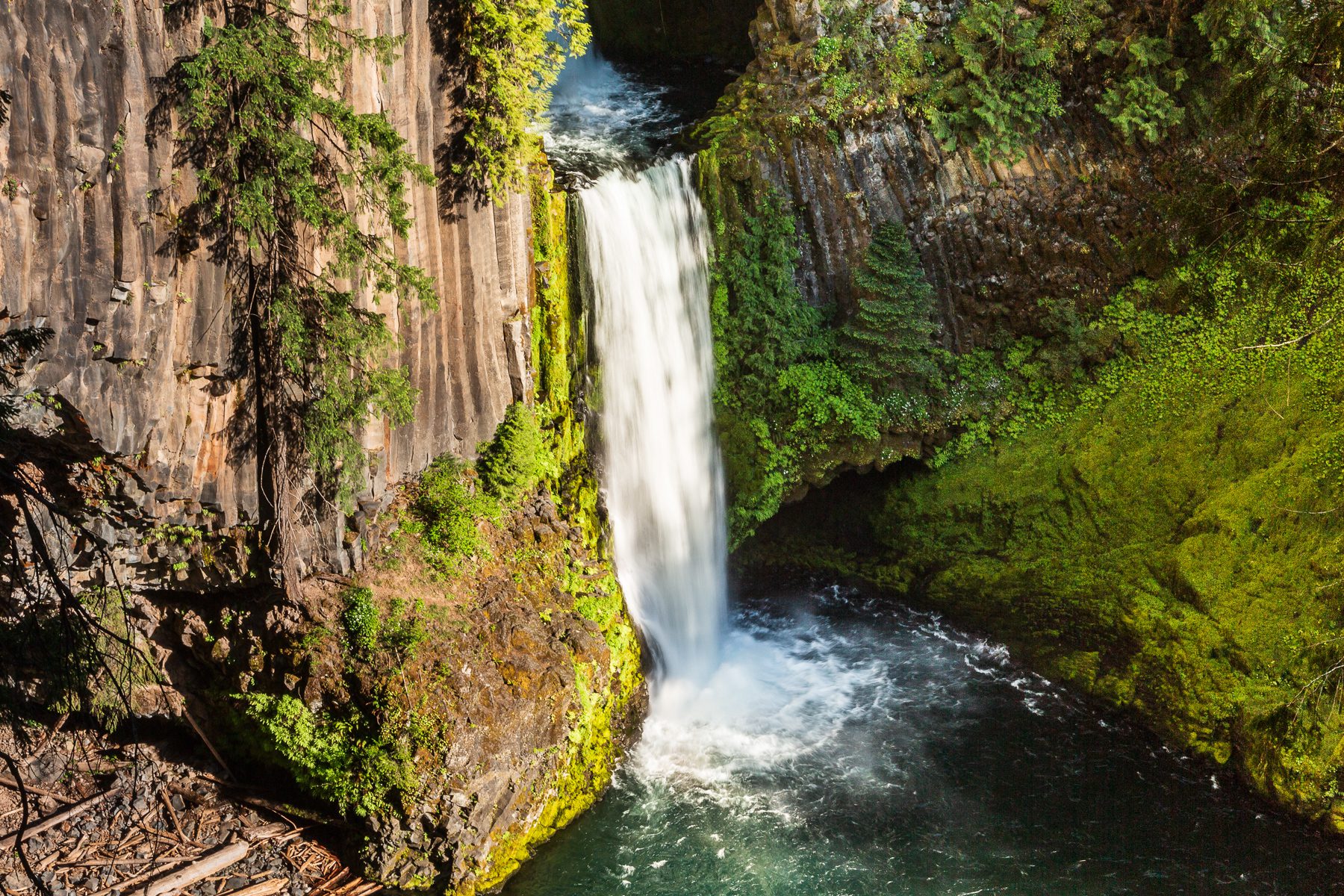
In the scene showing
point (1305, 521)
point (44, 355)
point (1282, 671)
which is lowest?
point (1282, 671)

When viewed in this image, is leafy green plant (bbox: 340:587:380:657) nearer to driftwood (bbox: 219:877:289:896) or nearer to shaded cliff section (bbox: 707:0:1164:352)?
driftwood (bbox: 219:877:289:896)

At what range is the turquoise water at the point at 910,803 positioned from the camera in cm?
818

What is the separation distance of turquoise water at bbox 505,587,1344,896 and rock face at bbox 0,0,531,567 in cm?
377

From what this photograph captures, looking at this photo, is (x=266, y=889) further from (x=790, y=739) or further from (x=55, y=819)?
(x=790, y=739)

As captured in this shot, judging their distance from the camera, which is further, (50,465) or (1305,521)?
(1305,521)

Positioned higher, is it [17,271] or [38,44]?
[38,44]

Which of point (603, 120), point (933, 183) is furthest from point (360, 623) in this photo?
point (933, 183)

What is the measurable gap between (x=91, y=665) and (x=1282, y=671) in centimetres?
985

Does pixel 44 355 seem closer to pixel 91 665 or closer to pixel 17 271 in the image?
pixel 17 271

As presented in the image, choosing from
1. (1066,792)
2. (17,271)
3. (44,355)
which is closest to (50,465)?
(44,355)

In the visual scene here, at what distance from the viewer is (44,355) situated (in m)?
6.25

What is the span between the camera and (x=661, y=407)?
11172 mm

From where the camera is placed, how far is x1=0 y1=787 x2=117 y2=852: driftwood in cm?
742

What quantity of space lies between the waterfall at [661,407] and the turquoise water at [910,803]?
3.17 ft
